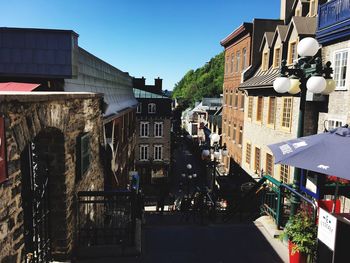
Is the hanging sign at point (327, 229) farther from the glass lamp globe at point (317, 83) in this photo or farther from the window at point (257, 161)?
the window at point (257, 161)

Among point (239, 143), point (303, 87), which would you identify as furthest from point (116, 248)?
point (239, 143)

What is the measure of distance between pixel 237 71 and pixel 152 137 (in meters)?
15.0

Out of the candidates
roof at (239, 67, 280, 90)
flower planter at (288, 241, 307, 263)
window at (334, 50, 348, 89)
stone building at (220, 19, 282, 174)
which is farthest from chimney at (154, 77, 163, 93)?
flower planter at (288, 241, 307, 263)

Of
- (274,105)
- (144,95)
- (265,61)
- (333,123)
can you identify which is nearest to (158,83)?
(144,95)

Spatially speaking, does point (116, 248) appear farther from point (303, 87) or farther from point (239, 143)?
point (239, 143)

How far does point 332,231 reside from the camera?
13.9 feet

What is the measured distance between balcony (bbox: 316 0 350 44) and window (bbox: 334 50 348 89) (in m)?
0.66

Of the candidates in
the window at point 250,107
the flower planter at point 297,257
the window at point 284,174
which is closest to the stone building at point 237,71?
the window at point 250,107

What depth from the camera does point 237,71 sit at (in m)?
27.4

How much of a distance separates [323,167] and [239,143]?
73.5 feet

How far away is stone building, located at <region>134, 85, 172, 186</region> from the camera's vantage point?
124 feet

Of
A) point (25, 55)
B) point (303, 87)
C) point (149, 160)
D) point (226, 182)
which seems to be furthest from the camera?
point (149, 160)

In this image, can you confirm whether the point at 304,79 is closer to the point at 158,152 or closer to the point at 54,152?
the point at 54,152

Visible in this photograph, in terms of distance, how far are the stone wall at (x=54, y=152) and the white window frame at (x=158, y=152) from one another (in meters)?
29.5
